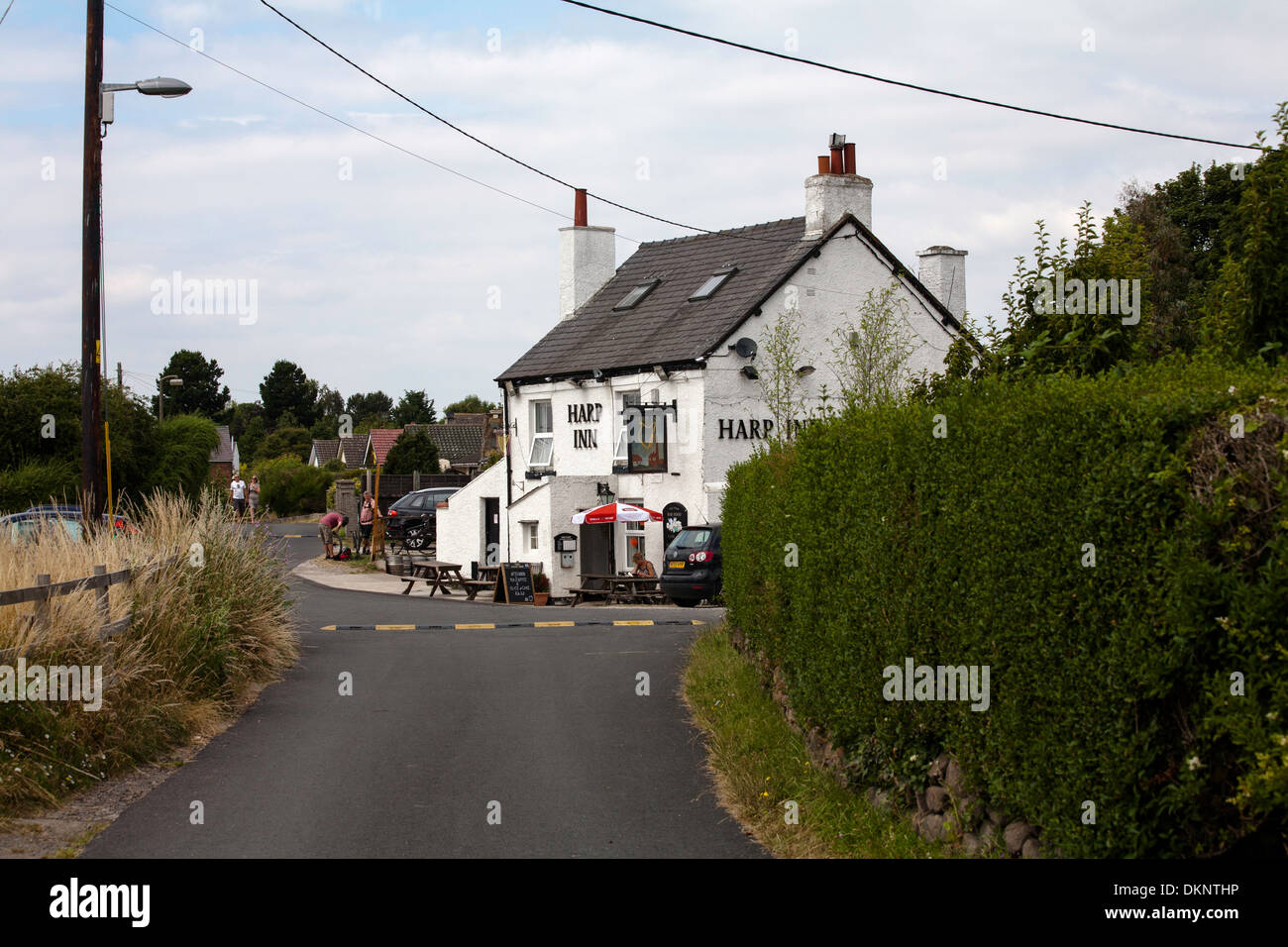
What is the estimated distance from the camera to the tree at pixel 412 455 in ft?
215

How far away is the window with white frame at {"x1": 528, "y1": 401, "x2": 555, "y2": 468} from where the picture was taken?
1399 inches

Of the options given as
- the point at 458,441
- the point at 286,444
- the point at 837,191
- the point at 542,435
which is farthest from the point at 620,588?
the point at 286,444

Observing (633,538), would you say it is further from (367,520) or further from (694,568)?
(367,520)

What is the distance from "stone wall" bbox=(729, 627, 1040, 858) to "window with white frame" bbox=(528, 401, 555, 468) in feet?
88.5

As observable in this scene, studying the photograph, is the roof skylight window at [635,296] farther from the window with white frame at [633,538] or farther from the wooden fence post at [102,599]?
the wooden fence post at [102,599]

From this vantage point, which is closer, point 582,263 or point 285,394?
point 582,263

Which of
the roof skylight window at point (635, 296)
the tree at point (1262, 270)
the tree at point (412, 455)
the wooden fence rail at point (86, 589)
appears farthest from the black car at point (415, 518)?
the tree at point (1262, 270)

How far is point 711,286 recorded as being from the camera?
33000 mm

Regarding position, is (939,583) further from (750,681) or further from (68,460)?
(68,460)

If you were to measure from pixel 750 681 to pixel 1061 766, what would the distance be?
286 inches

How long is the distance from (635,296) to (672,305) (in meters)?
2.22

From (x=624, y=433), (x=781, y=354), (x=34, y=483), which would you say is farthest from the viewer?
(x=624, y=433)

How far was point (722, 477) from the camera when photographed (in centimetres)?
3027
